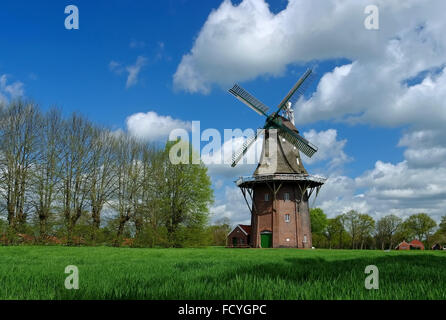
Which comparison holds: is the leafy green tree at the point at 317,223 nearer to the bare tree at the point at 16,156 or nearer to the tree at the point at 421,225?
the tree at the point at 421,225

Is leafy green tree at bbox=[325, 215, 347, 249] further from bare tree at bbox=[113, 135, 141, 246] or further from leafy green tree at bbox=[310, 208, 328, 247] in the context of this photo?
bare tree at bbox=[113, 135, 141, 246]

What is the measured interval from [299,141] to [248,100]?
738cm

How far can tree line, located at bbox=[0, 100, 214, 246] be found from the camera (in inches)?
1062

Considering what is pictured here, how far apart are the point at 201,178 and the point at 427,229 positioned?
6424 centimetres

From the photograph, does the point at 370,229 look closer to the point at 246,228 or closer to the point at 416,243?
the point at 416,243

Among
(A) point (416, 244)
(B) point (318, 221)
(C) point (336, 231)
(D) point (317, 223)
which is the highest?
(B) point (318, 221)

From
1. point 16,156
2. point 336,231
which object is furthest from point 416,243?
point 16,156

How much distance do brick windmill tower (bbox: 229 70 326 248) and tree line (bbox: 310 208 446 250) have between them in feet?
126

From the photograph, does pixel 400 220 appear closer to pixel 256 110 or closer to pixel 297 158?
pixel 297 158

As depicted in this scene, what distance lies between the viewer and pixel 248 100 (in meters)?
37.3

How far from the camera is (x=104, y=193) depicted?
3053 centimetres

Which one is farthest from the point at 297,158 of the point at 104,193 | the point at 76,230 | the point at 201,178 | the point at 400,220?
the point at 400,220

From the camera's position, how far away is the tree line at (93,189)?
27.0 m

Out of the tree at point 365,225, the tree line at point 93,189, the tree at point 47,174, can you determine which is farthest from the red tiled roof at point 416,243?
the tree at point 47,174
